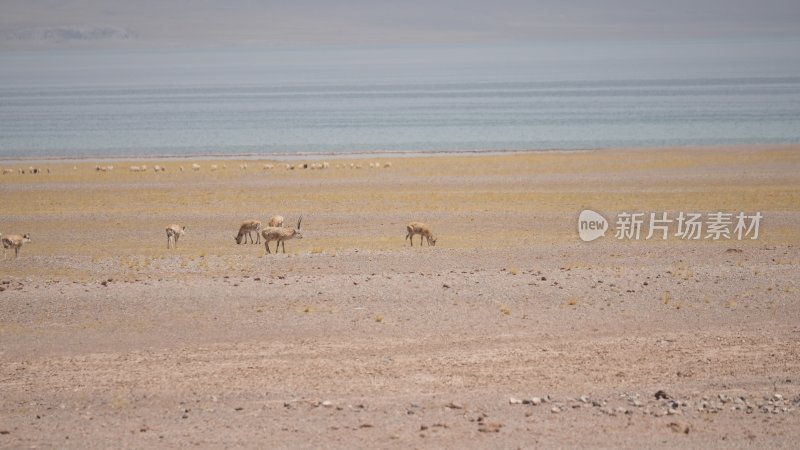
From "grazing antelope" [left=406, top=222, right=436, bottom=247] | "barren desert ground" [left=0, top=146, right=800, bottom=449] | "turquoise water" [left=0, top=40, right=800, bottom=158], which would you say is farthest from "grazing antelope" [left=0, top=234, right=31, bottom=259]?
"turquoise water" [left=0, top=40, right=800, bottom=158]

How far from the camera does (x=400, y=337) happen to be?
1802 centimetres

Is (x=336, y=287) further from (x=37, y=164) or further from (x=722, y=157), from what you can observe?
(x=37, y=164)

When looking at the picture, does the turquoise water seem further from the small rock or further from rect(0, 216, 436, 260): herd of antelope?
the small rock

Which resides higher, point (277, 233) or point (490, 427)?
point (277, 233)

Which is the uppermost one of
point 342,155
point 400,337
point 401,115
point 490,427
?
point 401,115

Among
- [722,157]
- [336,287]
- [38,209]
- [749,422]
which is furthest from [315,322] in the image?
[722,157]

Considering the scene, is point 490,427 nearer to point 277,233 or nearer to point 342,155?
point 277,233

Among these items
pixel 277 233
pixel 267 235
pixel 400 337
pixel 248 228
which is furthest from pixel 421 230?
pixel 400 337

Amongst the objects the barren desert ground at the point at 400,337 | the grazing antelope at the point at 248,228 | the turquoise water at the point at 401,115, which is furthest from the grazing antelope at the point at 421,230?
the turquoise water at the point at 401,115

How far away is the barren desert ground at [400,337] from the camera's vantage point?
13.8 m

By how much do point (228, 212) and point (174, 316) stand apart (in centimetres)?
1728

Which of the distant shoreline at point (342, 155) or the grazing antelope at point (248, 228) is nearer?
the grazing antelope at point (248, 228)

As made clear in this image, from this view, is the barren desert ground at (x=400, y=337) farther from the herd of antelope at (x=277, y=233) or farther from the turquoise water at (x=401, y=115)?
the turquoise water at (x=401, y=115)

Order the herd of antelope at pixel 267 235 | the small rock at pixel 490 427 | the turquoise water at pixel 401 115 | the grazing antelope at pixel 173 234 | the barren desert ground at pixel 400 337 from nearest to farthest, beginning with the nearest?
1. the small rock at pixel 490 427
2. the barren desert ground at pixel 400 337
3. the herd of antelope at pixel 267 235
4. the grazing antelope at pixel 173 234
5. the turquoise water at pixel 401 115
